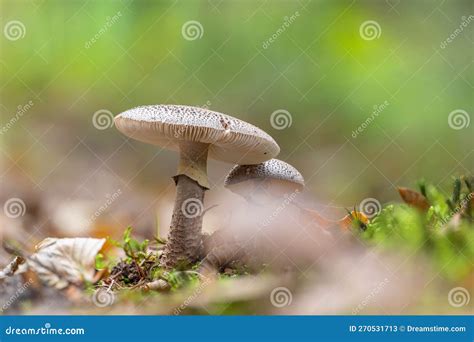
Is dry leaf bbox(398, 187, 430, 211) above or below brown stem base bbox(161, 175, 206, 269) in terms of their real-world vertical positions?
above

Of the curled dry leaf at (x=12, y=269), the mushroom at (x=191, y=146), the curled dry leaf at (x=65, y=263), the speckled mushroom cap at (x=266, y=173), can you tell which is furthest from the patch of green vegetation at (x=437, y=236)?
the curled dry leaf at (x=12, y=269)

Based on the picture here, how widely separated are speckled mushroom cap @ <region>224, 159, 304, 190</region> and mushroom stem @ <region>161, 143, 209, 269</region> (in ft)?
0.69

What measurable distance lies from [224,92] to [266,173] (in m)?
1.39

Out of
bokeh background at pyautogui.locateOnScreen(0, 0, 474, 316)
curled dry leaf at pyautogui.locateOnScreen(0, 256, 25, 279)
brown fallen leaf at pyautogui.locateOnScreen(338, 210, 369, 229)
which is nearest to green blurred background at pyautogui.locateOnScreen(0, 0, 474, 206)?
bokeh background at pyautogui.locateOnScreen(0, 0, 474, 316)

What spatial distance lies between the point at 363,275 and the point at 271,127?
2.11 m

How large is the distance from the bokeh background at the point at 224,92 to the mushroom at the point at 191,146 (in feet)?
1.91

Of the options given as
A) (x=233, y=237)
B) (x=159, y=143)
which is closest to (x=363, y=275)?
(x=233, y=237)

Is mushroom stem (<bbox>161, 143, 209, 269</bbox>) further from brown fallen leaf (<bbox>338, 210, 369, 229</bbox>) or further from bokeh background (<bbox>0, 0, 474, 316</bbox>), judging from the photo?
brown fallen leaf (<bbox>338, 210, 369, 229</bbox>)

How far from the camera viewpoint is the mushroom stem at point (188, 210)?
266 centimetres

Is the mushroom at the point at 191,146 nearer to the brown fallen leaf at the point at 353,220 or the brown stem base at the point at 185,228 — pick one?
the brown stem base at the point at 185,228

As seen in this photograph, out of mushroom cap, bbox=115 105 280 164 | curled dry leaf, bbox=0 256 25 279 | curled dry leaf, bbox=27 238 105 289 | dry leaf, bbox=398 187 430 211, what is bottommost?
curled dry leaf, bbox=0 256 25 279

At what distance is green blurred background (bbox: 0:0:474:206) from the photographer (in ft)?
10.9

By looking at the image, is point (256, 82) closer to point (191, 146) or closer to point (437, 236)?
point (191, 146)

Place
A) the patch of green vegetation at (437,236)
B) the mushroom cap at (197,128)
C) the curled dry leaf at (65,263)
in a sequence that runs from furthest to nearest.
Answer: the mushroom cap at (197,128) → the curled dry leaf at (65,263) → the patch of green vegetation at (437,236)
